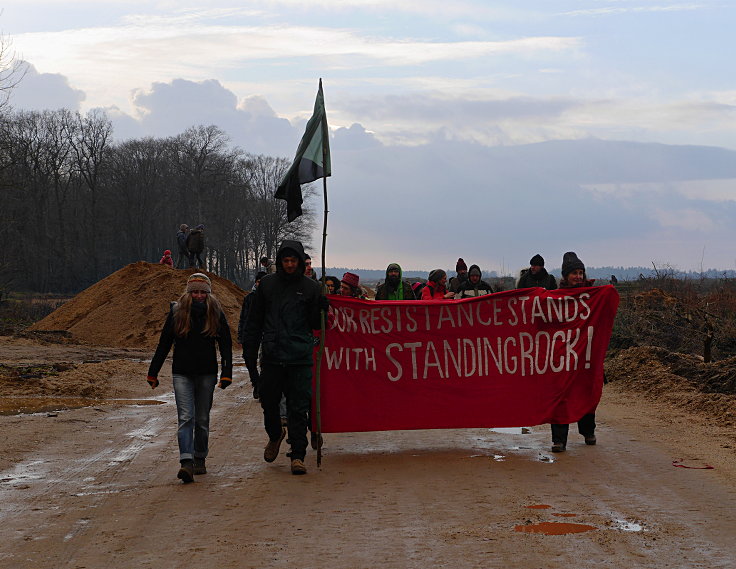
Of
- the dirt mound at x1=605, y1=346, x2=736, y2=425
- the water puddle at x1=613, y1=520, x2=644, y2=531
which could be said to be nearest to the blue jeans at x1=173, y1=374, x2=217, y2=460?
the water puddle at x1=613, y1=520, x2=644, y2=531

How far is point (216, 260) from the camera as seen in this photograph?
98.0 metres

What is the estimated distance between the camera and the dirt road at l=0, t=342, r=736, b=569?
6.12 m

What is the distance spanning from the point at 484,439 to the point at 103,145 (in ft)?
276

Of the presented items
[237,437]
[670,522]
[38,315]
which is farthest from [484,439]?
[38,315]

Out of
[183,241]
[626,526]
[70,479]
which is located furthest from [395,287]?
[183,241]

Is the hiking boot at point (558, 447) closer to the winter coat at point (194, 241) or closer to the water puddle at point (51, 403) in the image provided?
the water puddle at point (51, 403)

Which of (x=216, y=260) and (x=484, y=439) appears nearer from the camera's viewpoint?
(x=484, y=439)

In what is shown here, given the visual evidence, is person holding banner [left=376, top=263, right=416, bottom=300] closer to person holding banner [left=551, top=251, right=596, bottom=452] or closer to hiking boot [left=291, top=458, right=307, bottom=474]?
person holding banner [left=551, top=251, right=596, bottom=452]

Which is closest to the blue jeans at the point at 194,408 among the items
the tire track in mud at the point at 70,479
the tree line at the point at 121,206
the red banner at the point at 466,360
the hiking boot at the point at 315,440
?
the tire track in mud at the point at 70,479

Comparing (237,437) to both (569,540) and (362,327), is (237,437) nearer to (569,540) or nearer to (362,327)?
(362,327)

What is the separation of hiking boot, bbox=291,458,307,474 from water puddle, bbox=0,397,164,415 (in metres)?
6.38

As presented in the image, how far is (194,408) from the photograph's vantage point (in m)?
8.98

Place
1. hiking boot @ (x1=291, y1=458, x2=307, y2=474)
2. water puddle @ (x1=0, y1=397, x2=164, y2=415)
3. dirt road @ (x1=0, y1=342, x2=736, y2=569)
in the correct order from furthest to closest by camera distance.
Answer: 1. water puddle @ (x1=0, y1=397, x2=164, y2=415)
2. hiking boot @ (x1=291, y1=458, x2=307, y2=474)
3. dirt road @ (x1=0, y1=342, x2=736, y2=569)

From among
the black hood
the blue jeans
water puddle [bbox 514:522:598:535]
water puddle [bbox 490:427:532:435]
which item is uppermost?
the black hood
